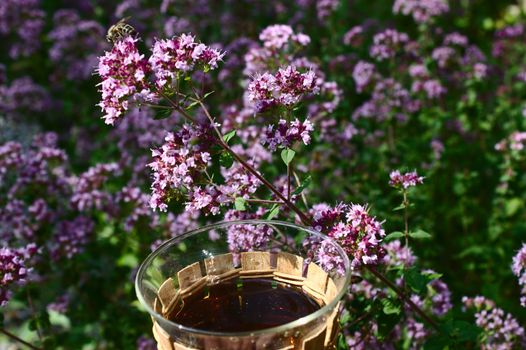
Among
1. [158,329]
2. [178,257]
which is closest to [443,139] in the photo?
[178,257]

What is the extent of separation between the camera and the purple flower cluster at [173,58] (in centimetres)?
217

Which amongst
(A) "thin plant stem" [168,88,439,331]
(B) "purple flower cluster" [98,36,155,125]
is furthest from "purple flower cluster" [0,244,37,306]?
(A) "thin plant stem" [168,88,439,331]

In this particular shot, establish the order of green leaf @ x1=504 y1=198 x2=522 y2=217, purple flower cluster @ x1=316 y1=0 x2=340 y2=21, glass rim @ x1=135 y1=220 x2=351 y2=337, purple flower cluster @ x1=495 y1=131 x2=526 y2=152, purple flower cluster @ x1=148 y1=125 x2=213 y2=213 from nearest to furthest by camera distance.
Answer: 1. glass rim @ x1=135 y1=220 x2=351 y2=337
2. purple flower cluster @ x1=148 y1=125 x2=213 y2=213
3. purple flower cluster @ x1=495 y1=131 x2=526 y2=152
4. green leaf @ x1=504 y1=198 x2=522 y2=217
5. purple flower cluster @ x1=316 y1=0 x2=340 y2=21

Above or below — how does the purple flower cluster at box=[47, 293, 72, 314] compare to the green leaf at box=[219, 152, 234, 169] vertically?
above

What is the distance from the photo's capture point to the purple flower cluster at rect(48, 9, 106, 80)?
5477 millimetres

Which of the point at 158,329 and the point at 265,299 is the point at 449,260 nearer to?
the point at 265,299

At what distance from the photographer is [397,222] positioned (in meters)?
3.57

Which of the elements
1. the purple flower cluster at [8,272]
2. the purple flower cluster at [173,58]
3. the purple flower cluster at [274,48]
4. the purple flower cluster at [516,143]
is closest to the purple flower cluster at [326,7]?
the purple flower cluster at [274,48]

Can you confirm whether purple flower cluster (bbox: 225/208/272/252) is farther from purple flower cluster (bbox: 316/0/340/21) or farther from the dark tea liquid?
purple flower cluster (bbox: 316/0/340/21)

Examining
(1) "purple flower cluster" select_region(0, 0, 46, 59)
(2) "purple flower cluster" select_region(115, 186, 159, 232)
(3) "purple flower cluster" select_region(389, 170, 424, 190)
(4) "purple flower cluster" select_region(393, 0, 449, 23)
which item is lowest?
(3) "purple flower cluster" select_region(389, 170, 424, 190)

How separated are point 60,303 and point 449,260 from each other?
2212 mm

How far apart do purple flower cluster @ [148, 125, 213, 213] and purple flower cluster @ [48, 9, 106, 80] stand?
3.36 meters

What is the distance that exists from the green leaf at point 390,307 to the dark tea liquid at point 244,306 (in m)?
0.56

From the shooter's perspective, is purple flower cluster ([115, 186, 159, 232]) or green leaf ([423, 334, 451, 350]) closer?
green leaf ([423, 334, 451, 350])
